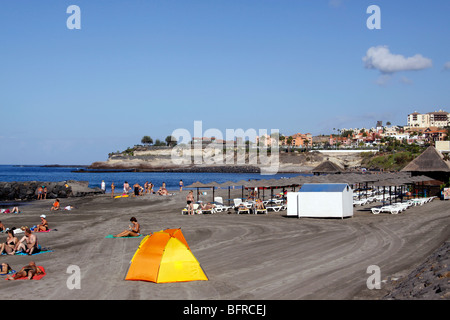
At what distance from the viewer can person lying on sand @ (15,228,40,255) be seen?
569 inches

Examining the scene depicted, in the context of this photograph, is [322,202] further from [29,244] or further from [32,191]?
[32,191]

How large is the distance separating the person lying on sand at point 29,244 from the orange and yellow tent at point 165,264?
466 cm

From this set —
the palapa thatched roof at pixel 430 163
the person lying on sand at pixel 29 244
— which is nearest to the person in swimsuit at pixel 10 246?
the person lying on sand at pixel 29 244

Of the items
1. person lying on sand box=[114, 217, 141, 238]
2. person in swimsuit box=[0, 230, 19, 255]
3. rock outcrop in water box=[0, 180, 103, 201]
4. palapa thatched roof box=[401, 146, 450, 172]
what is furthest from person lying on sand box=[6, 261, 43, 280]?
rock outcrop in water box=[0, 180, 103, 201]

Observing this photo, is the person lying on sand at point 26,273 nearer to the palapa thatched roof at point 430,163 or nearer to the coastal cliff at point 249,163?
the palapa thatched roof at point 430,163

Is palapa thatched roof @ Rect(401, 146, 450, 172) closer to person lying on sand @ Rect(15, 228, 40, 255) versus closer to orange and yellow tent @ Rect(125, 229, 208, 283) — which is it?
orange and yellow tent @ Rect(125, 229, 208, 283)

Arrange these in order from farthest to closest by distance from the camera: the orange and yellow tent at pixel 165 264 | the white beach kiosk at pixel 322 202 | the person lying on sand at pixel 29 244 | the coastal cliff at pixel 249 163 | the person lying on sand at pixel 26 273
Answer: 1. the coastal cliff at pixel 249 163
2. the white beach kiosk at pixel 322 202
3. the person lying on sand at pixel 29 244
4. the person lying on sand at pixel 26 273
5. the orange and yellow tent at pixel 165 264

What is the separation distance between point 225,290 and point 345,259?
15.1 ft

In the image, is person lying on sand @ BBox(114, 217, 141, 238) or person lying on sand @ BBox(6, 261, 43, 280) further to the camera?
person lying on sand @ BBox(114, 217, 141, 238)

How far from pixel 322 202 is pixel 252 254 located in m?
10.4

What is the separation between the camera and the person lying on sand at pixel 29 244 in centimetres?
1446

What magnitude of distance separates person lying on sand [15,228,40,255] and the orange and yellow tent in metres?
4.66

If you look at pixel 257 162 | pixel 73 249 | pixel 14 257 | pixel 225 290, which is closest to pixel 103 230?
pixel 73 249
